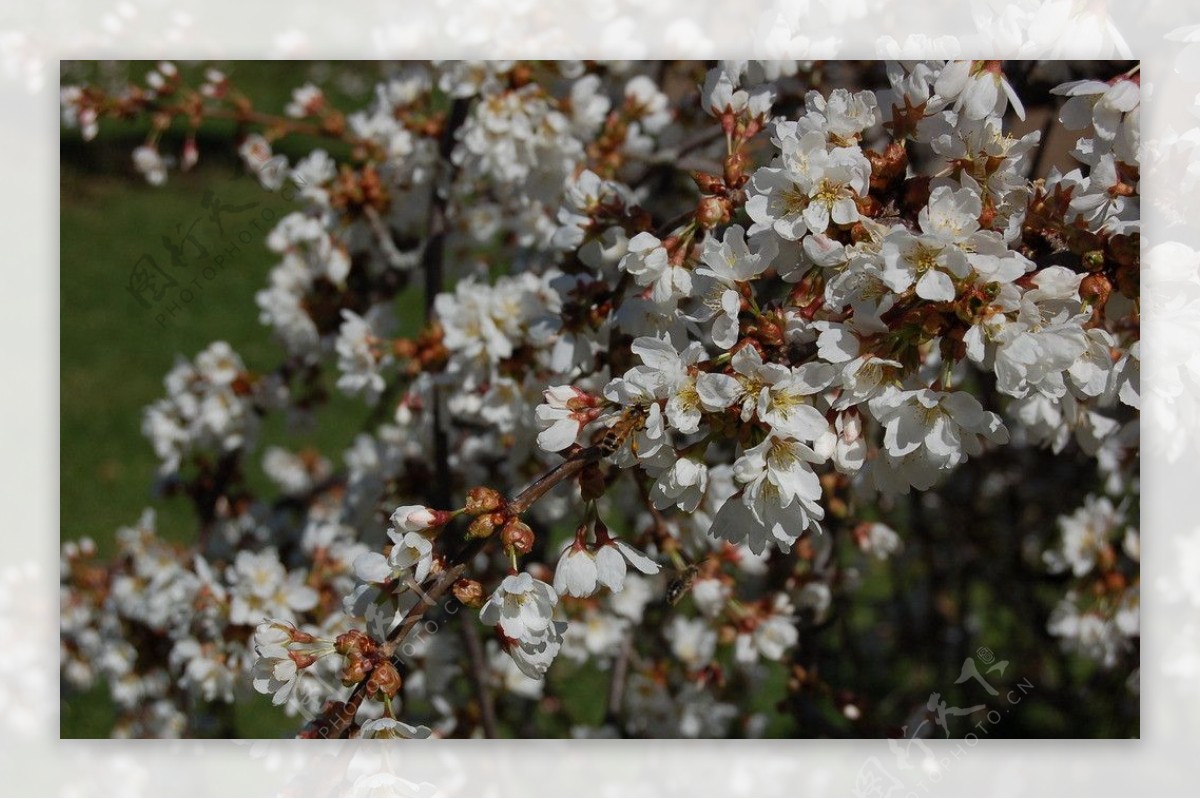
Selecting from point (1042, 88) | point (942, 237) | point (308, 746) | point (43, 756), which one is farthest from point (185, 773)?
point (1042, 88)

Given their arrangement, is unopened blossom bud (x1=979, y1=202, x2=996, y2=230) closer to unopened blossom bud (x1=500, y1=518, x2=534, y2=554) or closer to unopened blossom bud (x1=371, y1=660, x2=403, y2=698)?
unopened blossom bud (x1=500, y1=518, x2=534, y2=554)

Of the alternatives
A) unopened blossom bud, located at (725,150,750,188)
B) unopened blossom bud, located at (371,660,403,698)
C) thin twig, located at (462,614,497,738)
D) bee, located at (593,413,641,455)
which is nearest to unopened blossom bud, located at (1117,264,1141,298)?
unopened blossom bud, located at (725,150,750,188)

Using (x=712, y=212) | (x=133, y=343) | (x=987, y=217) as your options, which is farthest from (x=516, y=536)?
(x=133, y=343)

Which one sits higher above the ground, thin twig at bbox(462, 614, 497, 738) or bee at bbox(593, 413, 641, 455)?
bee at bbox(593, 413, 641, 455)

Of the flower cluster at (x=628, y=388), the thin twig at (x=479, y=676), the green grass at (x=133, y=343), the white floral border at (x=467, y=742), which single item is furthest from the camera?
the green grass at (x=133, y=343)

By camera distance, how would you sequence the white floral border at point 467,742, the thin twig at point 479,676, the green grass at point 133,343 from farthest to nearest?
the green grass at point 133,343 < the thin twig at point 479,676 < the white floral border at point 467,742

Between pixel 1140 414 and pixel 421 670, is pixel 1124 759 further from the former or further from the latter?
pixel 421 670

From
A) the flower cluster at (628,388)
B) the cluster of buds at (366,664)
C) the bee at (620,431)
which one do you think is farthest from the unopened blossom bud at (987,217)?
the cluster of buds at (366,664)

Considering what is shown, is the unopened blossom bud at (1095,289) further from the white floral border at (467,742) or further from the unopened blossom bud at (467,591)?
the unopened blossom bud at (467,591)
